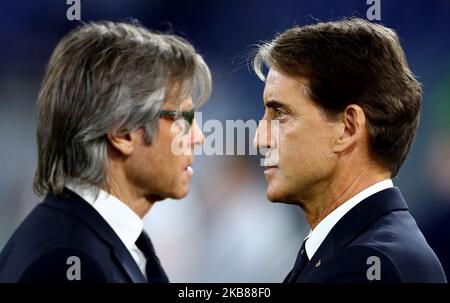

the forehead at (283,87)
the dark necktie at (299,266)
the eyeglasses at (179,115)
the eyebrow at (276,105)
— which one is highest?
the forehead at (283,87)

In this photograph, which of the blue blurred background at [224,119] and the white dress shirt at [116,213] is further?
the blue blurred background at [224,119]

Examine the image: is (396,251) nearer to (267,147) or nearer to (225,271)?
(267,147)

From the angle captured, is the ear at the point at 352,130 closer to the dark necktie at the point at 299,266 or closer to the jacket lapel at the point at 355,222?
the jacket lapel at the point at 355,222

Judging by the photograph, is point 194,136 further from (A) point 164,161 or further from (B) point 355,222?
→ (B) point 355,222

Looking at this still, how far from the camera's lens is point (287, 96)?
6.09 feet

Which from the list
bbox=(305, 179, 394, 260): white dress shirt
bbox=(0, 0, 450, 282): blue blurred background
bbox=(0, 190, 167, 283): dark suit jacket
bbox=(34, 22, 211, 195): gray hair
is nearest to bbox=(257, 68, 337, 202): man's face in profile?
bbox=(305, 179, 394, 260): white dress shirt

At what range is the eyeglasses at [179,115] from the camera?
68.7 inches

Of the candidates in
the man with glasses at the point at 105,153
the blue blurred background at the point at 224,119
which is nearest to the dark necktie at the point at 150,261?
the man with glasses at the point at 105,153

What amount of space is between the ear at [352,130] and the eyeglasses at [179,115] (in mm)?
362

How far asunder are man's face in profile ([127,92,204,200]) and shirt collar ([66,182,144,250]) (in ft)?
0.28

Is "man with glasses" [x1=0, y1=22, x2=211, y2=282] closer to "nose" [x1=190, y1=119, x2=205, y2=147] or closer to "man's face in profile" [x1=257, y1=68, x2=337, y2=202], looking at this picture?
"nose" [x1=190, y1=119, x2=205, y2=147]

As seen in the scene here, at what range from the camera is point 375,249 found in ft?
5.08
